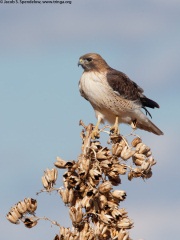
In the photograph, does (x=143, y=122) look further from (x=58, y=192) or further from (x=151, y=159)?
(x=58, y=192)

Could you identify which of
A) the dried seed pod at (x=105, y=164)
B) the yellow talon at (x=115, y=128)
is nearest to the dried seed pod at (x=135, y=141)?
the dried seed pod at (x=105, y=164)

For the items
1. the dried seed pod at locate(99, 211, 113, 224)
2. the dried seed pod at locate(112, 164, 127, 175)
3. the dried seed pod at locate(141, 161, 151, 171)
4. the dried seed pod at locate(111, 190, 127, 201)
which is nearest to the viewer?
the dried seed pod at locate(99, 211, 113, 224)

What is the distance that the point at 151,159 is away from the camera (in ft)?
18.4

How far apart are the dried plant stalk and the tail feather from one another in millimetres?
5877

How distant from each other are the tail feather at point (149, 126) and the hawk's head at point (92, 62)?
120cm

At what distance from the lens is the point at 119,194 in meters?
4.88

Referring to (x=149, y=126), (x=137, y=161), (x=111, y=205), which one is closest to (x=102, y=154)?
(x=111, y=205)

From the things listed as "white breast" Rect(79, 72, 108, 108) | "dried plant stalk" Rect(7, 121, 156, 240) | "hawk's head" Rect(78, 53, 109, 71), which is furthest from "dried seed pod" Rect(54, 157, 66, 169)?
"hawk's head" Rect(78, 53, 109, 71)

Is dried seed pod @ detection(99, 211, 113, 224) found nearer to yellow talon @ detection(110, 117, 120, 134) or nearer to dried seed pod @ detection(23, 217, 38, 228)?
dried seed pod @ detection(23, 217, 38, 228)

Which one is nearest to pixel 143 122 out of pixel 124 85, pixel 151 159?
pixel 124 85

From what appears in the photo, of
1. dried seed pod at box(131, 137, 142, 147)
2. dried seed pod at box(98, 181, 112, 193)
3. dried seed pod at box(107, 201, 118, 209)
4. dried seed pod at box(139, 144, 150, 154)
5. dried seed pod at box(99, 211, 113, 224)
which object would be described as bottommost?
dried seed pod at box(99, 211, 113, 224)

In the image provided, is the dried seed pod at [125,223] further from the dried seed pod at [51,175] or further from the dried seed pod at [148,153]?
the dried seed pod at [148,153]

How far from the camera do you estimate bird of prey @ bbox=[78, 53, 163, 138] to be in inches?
402

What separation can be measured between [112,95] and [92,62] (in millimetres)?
763
